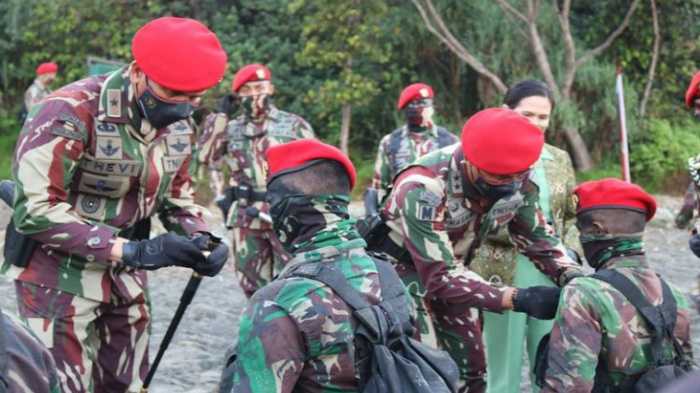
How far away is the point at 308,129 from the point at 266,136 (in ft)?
1.32

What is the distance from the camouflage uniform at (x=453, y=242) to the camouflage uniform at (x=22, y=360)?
232 cm

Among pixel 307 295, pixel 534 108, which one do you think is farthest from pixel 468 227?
pixel 307 295

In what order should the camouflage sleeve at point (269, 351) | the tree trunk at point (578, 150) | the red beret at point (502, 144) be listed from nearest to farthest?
the camouflage sleeve at point (269, 351) → the red beret at point (502, 144) → the tree trunk at point (578, 150)

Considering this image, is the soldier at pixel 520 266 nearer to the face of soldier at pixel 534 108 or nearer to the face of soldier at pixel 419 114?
the face of soldier at pixel 534 108

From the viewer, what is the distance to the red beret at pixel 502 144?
4.50 m

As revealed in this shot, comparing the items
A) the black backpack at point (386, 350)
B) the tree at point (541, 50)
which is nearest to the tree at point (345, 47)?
the tree at point (541, 50)

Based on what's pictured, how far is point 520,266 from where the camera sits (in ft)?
19.4

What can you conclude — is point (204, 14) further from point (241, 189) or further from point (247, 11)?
point (241, 189)

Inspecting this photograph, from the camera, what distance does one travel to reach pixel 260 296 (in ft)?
11.4

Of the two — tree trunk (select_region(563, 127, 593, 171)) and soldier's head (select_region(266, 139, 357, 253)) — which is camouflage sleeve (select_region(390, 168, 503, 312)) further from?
tree trunk (select_region(563, 127, 593, 171))

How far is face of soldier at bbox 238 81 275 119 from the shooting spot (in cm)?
868

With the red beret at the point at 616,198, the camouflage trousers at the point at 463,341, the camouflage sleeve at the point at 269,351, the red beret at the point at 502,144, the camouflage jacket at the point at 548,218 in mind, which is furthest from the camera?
the camouflage jacket at the point at 548,218

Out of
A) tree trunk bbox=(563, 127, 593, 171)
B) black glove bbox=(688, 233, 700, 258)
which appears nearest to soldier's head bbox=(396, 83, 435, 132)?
black glove bbox=(688, 233, 700, 258)

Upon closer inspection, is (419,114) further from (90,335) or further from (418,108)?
(90,335)
